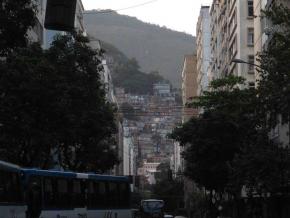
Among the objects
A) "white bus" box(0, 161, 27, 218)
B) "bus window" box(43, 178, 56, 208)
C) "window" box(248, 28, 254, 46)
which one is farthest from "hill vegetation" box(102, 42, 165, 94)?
"white bus" box(0, 161, 27, 218)

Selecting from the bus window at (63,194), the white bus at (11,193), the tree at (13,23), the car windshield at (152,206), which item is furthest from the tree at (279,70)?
the car windshield at (152,206)

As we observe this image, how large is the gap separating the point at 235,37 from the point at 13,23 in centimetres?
5758

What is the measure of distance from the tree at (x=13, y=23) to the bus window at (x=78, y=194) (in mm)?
16170

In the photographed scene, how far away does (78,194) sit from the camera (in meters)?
30.5

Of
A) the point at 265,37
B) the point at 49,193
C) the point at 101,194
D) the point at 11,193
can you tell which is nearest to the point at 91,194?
the point at 101,194

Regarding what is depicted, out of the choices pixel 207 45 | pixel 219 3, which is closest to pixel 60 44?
pixel 219 3

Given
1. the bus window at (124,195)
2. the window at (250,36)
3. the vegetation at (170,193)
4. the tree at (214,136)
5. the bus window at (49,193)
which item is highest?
the window at (250,36)

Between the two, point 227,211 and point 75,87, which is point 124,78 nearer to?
point 227,211

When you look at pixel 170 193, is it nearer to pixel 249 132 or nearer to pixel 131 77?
pixel 131 77

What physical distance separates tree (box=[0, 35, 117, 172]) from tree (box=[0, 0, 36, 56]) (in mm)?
12733

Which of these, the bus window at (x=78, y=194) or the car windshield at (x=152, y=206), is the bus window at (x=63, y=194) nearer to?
the bus window at (x=78, y=194)

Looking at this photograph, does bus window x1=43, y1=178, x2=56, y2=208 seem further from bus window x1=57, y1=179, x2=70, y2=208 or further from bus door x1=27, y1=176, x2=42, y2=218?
bus door x1=27, y1=176, x2=42, y2=218

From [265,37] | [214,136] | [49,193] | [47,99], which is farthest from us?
[265,37]

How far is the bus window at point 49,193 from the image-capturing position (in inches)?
1074
